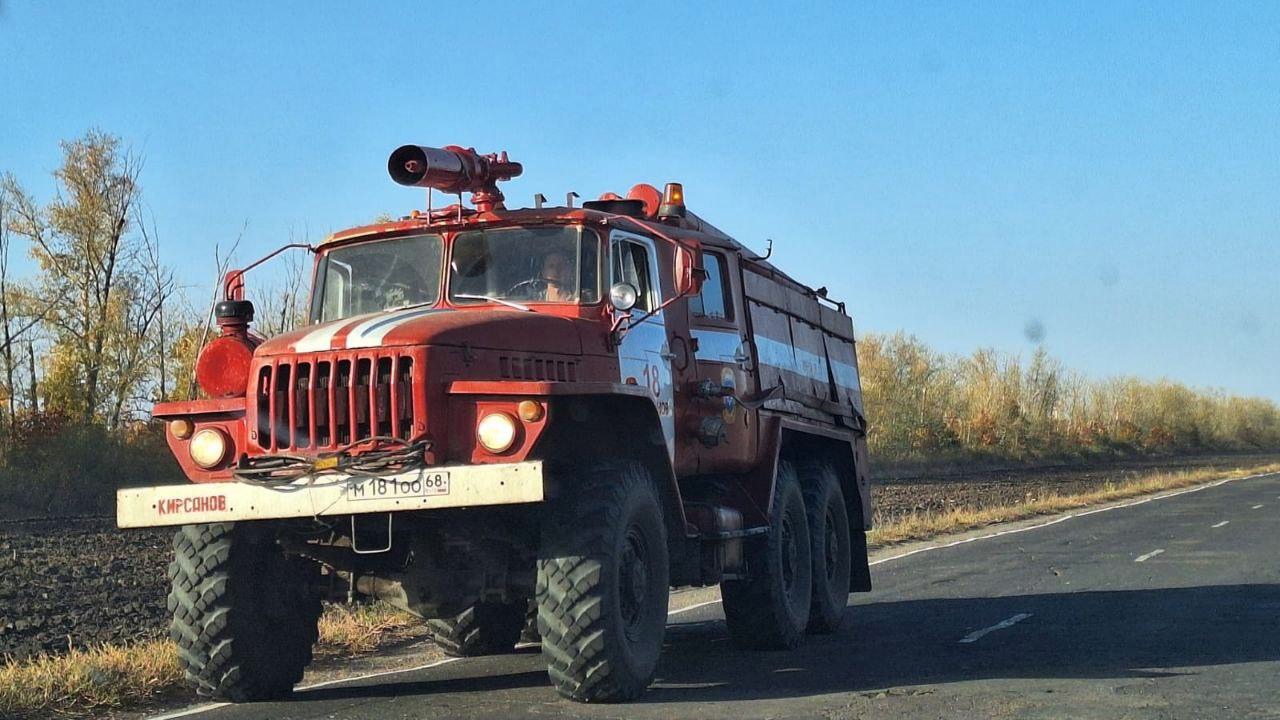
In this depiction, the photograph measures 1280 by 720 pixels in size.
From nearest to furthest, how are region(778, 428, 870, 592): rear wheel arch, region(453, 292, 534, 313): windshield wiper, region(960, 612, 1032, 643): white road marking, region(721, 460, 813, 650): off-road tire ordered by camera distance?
region(453, 292, 534, 313): windshield wiper, region(721, 460, 813, 650): off-road tire, region(960, 612, 1032, 643): white road marking, region(778, 428, 870, 592): rear wheel arch

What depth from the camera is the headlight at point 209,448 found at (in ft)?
26.8

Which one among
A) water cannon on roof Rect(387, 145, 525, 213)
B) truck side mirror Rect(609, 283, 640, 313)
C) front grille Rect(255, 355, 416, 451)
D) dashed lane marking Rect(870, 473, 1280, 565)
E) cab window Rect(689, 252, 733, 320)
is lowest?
dashed lane marking Rect(870, 473, 1280, 565)

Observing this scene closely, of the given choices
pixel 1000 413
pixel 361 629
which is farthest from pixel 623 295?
pixel 1000 413

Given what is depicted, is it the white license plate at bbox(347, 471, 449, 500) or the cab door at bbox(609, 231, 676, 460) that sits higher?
the cab door at bbox(609, 231, 676, 460)

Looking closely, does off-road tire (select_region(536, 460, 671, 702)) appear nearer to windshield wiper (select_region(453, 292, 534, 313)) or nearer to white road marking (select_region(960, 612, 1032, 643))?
windshield wiper (select_region(453, 292, 534, 313))

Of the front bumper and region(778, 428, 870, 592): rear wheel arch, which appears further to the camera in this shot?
region(778, 428, 870, 592): rear wheel arch

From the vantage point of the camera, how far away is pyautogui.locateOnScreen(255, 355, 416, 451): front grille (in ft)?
25.2

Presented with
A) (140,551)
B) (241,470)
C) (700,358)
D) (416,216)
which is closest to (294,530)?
(241,470)

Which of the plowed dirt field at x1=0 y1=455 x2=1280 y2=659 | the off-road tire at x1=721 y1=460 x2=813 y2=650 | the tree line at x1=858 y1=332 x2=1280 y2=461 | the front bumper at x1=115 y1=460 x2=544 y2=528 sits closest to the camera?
the front bumper at x1=115 y1=460 x2=544 y2=528

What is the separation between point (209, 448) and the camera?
8180mm

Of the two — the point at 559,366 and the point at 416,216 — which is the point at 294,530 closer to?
the point at 559,366

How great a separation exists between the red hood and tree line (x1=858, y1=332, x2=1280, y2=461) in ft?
198

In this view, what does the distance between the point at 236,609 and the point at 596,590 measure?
7.00 ft


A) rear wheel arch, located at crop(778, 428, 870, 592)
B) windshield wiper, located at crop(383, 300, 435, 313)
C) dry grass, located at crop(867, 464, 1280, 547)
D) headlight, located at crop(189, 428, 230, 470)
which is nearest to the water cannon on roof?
windshield wiper, located at crop(383, 300, 435, 313)
